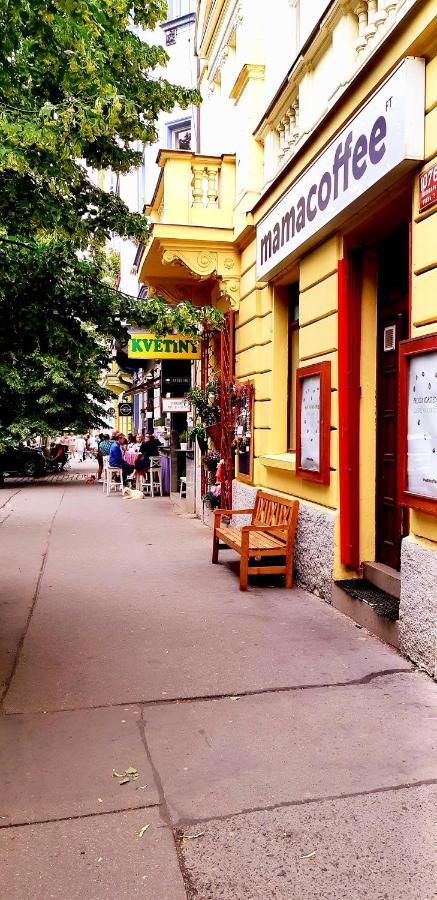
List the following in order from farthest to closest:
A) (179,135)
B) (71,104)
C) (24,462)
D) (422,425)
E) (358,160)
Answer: (24,462) → (179,135) → (358,160) → (422,425) → (71,104)

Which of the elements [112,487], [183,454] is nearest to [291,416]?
[183,454]

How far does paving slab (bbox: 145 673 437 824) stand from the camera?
10.1ft

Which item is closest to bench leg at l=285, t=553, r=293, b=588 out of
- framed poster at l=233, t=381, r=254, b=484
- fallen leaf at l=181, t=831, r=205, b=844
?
framed poster at l=233, t=381, r=254, b=484

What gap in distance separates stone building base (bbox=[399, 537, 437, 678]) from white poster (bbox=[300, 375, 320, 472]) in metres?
1.94

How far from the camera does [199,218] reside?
9.77 metres

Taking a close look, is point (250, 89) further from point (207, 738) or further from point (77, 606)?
point (207, 738)

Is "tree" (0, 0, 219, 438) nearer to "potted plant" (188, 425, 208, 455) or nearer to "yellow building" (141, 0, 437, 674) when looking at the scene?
"yellow building" (141, 0, 437, 674)

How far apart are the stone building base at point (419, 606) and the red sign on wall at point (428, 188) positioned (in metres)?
2.24

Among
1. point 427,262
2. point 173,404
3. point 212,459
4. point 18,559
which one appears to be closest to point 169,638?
point 427,262

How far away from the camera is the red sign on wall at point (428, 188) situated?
4.37 meters

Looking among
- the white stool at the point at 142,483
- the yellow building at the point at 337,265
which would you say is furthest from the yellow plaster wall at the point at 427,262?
the white stool at the point at 142,483

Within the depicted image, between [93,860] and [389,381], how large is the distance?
→ 4418mm

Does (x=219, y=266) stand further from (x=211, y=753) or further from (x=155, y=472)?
Answer: (x=155, y=472)

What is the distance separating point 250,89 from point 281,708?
8.13 meters
